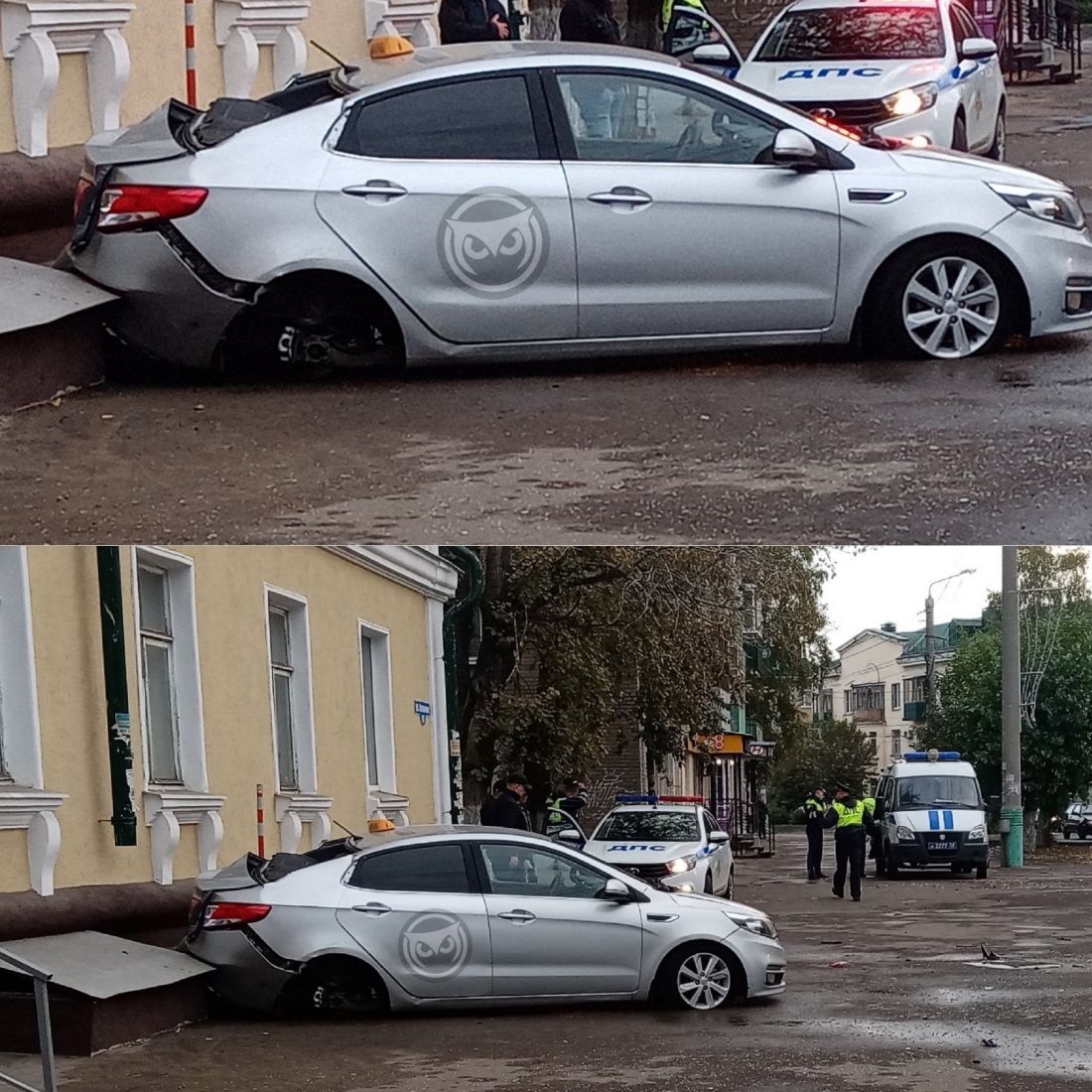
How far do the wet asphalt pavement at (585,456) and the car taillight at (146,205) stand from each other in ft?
3.04

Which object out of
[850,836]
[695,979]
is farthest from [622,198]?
[850,836]

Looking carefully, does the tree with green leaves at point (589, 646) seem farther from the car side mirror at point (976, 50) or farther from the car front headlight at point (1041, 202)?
the car front headlight at point (1041, 202)

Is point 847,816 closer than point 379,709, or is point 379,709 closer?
point 379,709

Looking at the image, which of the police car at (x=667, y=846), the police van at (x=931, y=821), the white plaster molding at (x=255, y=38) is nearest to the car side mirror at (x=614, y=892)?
the white plaster molding at (x=255, y=38)

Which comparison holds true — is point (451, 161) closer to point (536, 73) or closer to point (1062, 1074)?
point (536, 73)

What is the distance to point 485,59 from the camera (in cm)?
1047

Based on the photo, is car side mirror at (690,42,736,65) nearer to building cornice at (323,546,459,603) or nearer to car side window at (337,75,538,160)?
building cornice at (323,546,459,603)

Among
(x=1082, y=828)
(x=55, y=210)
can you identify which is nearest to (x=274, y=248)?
(x=55, y=210)

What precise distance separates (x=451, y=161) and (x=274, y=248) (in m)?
1.06

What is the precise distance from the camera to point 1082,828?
51094mm

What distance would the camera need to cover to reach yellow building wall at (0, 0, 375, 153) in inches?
470

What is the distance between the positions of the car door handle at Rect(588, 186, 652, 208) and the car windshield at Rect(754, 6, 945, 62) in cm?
643

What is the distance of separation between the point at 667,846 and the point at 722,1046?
955 cm

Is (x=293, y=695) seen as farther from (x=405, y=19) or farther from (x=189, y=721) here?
(x=405, y=19)
